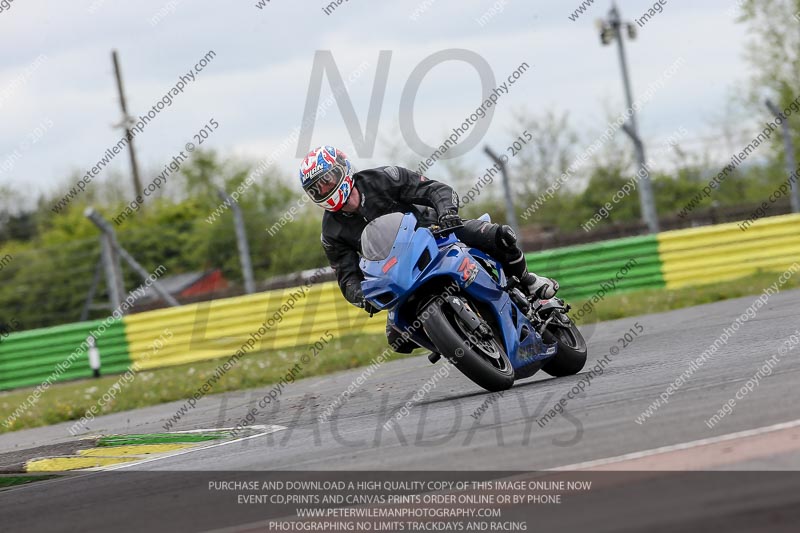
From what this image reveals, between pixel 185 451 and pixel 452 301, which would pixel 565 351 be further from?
pixel 185 451

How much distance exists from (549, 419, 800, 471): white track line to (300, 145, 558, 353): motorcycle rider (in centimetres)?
311

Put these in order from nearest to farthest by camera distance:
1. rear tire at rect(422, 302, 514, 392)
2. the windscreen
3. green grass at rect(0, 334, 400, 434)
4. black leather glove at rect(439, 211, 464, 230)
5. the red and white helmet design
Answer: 1. rear tire at rect(422, 302, 514, 392)
2. the windscreen
3. black leather glove at rect(439, 211, 464, 230)
4. the red and white helmet design
5. green grass at rect(0, 334, 400, 434)

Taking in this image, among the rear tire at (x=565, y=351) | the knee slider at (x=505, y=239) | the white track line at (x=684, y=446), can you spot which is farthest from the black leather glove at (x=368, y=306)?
the white track line at (x=684, y=446)

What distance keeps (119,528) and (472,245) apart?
3765 millimetres

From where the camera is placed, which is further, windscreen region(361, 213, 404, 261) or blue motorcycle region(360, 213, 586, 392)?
windscreen region(361, 213, 404, 261)

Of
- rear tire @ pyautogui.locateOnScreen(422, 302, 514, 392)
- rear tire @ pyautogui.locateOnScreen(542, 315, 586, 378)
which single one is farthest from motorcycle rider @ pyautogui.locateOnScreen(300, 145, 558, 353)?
rear tire @ pyautogui.locateOnScreen(422, 302, 514, 392)

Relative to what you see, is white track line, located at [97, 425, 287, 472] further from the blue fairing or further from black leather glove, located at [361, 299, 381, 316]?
the blue fairing

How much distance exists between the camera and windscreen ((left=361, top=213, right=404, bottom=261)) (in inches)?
280

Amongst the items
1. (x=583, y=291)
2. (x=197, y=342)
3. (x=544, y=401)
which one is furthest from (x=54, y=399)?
(x=544, y=401)

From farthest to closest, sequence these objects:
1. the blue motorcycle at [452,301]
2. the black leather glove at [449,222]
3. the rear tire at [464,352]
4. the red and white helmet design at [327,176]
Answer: the red and white helmet design at [327,176] < the black leather glove at [449,222] < the blue motorcycle at [452,301] < the rear tire at [464,352]

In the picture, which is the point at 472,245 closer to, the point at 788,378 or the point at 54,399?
the point at 788,378

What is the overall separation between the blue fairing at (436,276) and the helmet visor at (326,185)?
659 millimetres

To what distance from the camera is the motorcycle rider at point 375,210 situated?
761 centimetres

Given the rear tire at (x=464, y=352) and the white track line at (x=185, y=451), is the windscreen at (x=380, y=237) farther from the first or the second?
the white track line at (x=185, y=451)
